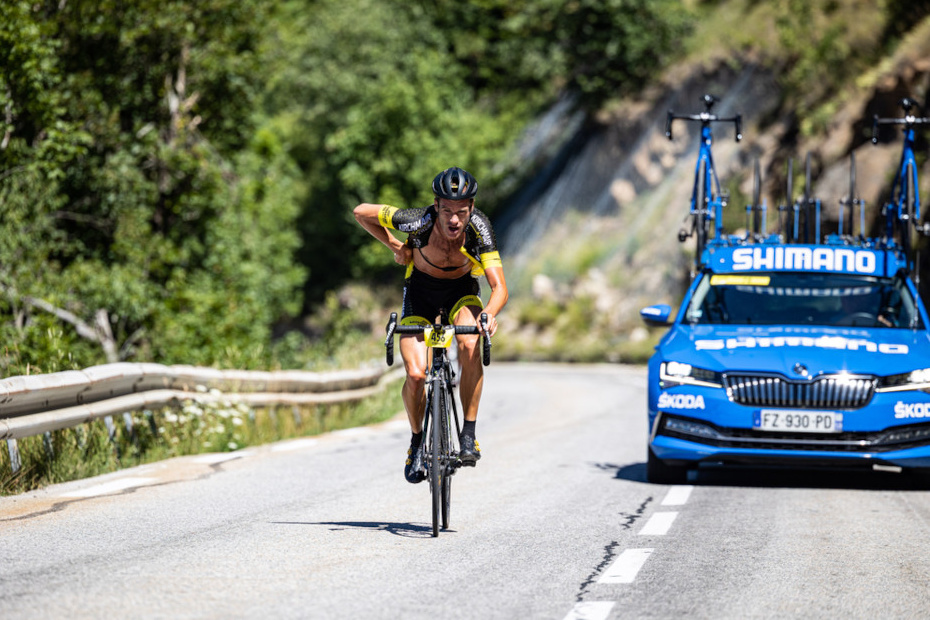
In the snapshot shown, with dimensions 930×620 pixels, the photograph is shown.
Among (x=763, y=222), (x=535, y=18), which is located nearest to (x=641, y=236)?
(x=535, y=18)

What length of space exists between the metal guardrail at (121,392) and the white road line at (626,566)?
14.7ft

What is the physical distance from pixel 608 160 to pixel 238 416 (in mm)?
40688

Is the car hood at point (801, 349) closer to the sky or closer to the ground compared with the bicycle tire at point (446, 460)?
closer to the sky

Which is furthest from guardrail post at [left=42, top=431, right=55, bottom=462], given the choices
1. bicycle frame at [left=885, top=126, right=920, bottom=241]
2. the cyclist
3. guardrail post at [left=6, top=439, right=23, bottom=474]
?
bicycle frame at [left=885, top=126, right=920, bottom=241]

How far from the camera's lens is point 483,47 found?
201 ft

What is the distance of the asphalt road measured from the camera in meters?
5.82

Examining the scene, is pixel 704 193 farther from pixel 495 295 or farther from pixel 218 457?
pixel 495 295

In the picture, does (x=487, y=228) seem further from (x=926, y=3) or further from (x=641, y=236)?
(x=641, y=236)

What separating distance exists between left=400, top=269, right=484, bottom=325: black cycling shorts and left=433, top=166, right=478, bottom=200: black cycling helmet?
2.48ft

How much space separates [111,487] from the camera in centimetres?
977

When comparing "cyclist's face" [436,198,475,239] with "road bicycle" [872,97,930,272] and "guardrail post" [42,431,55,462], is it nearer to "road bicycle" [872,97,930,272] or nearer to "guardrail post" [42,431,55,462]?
"guardrail post" [42,431,55,462]

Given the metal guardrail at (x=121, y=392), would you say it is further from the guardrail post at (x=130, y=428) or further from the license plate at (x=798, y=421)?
→ the license plate at (x=798, y=421)

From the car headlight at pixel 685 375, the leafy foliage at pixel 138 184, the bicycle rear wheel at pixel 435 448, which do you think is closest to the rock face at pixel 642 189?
the leafy foliage at pixel 138 184

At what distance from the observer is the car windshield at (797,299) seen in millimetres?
11484
